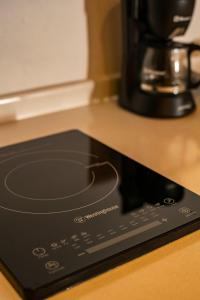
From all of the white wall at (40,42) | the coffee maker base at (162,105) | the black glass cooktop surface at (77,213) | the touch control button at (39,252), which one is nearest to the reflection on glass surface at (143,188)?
the black glass cooktop surface at (77,213)

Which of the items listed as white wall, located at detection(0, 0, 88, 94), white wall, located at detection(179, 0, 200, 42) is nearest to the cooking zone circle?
white wall, located at detection(0, 0, 88, 94)

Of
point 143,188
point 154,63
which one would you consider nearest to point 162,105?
point 154,63

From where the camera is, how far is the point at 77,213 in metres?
0.69

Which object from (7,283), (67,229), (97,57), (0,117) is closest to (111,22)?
(97,57)

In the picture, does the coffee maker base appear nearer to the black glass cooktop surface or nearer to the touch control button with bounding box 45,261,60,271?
the black glass cooktop surface

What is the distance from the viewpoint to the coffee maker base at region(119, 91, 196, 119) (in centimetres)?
105

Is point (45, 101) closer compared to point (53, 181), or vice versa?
point (53, 181)

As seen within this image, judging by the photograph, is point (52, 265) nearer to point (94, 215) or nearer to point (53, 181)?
point (94, 215)

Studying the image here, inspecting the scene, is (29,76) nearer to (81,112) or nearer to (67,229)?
(81,112)

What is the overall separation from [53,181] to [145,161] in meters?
0.19

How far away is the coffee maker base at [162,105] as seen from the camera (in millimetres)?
1048

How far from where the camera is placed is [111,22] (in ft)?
3.75

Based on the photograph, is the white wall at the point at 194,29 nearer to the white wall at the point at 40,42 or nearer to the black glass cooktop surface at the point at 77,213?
the white wall at the point at 40,42

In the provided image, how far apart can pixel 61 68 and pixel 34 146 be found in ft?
0.88
